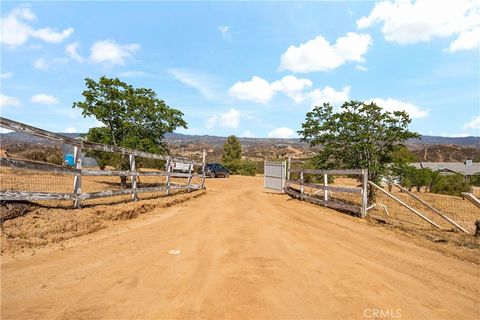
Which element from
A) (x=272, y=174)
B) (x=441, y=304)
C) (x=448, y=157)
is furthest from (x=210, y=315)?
(x=448, y=157)

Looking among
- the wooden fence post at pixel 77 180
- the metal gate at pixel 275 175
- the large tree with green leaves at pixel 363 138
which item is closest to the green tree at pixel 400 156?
the large tree with green leaves at pixel 363 138

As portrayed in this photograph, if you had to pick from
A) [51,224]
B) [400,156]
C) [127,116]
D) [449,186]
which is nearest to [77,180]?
[51,224]

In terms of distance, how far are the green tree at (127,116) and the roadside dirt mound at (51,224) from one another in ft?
31.0

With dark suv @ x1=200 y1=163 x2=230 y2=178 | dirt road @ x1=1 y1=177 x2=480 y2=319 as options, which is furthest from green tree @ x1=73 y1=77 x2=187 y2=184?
dark suv @ x1=200 y1=163 x2=230 y2=178

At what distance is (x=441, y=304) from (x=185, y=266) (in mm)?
3665

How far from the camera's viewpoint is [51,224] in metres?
7.46

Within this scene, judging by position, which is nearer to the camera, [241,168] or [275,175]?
[275,175]

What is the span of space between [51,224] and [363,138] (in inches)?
526

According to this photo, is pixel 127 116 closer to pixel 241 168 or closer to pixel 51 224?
pixel 51 224

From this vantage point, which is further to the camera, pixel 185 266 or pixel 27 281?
pixel 185 266

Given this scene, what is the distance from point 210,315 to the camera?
169 inches

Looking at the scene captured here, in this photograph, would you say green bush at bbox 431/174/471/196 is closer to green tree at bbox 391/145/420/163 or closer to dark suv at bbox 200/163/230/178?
green tree at bbox 391/145/420/163

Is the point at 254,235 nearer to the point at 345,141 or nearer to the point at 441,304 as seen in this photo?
the point at 441,304

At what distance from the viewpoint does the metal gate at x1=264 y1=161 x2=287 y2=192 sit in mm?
22859
